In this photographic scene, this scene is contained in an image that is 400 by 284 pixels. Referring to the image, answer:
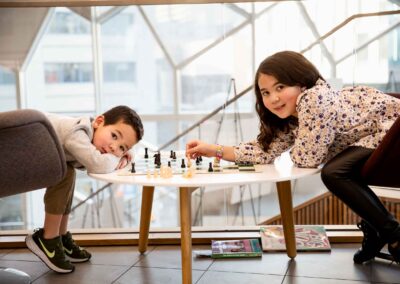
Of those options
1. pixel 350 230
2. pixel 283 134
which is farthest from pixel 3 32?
pixel 350 230

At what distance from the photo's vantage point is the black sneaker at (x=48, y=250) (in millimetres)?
1941

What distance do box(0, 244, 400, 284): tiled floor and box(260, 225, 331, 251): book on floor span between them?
1.6 inches

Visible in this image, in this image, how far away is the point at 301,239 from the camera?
2.30 metres

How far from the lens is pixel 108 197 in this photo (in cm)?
364

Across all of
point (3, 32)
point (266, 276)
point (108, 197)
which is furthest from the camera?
point (108, 197)

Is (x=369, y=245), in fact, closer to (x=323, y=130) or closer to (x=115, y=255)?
(x=323, y=130)

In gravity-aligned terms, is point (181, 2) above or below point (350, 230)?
above

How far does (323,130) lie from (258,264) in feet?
2.32

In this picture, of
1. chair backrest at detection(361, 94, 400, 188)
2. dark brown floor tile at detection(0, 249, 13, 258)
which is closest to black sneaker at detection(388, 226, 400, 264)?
chair backrest at detection(361, 94, 400, 188)

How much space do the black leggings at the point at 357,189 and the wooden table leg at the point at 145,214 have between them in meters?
0.77

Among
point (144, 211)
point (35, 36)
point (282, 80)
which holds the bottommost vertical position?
point (144, 211)

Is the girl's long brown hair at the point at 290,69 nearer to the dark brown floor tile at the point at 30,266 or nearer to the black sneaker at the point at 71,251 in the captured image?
the black sneaker at the point at 71,251

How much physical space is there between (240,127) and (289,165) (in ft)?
3.60

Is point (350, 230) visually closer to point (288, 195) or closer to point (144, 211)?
point (288, 195)
